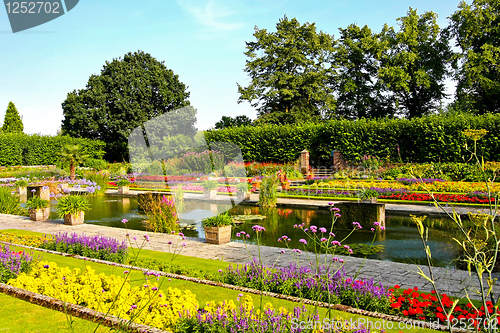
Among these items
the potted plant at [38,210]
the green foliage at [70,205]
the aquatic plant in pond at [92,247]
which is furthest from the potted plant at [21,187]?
the aquatic plant in pond at [92,247]

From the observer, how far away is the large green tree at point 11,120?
145 feet

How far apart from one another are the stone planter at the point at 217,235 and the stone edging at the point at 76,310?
149 inches

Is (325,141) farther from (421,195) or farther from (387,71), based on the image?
(421,195)

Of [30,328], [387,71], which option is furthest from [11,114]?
[30,328]

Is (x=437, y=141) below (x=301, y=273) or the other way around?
the other way around

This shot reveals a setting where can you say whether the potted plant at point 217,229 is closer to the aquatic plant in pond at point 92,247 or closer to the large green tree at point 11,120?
the aquatic plant in pond at point 92,247

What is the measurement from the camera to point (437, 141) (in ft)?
69.2

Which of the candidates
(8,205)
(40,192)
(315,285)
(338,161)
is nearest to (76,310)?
(315,285)

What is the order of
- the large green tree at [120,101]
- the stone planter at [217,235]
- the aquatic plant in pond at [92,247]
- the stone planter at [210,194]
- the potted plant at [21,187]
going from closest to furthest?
the aquatic plant in pond at [92,247] → the stone planter at [217,235] → the stone planter at [210,194] → the potted plant at [21,187] → the large green tree at [120,101]

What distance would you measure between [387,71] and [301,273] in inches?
1063

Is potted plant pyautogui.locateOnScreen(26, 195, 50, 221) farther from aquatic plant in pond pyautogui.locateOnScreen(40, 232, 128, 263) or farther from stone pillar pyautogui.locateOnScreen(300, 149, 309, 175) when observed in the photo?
stone pillar pyautogui.locateOnScreen(300, 149, 309, 175)

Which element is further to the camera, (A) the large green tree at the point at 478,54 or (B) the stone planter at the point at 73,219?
(A) the large green tree at the point at 478,54

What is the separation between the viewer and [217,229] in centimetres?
745

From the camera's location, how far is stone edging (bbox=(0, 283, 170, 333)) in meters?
3.13
